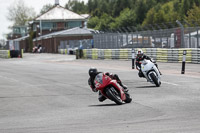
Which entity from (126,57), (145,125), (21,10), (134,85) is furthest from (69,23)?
(145,125)

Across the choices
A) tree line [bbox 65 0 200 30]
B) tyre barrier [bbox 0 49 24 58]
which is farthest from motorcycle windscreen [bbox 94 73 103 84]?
tree line [bbox 65 0 200 30]

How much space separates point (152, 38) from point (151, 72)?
2188cm

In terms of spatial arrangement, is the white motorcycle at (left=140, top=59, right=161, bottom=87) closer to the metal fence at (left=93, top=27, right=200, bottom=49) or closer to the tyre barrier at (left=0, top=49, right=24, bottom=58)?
the metal fence at (left=93, top=27, right=200, bottom=49)

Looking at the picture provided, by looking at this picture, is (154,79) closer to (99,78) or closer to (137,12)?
(99,78)

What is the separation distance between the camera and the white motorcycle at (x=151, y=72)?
599 inches

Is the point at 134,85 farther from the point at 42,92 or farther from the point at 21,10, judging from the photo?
the point at 21,10

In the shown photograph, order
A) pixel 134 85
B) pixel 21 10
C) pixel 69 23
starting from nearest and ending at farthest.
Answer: pixel 134 85 < pixel 69 23 < pixel 21 10

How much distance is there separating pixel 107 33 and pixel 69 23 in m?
54.0

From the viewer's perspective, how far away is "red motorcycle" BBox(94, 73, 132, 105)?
11.1 m

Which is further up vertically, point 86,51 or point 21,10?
point 21,10

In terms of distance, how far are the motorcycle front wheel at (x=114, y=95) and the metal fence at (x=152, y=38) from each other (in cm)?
1904

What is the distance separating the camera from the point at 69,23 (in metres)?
99.0

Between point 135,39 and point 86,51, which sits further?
point 86,51

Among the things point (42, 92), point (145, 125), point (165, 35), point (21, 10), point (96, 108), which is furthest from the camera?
point (21, 10)
